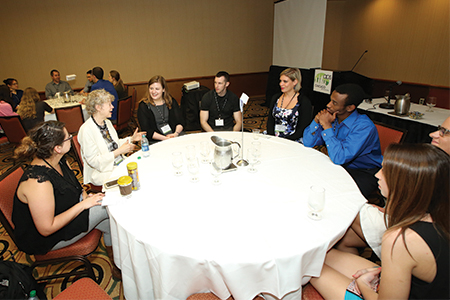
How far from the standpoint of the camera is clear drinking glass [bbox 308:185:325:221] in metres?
1.38

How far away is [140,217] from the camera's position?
148 cm

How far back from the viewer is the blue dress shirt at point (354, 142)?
221 cm

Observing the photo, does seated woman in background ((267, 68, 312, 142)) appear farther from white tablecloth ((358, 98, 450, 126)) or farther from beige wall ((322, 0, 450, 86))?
beige wall ((322, 0, 450, 86))

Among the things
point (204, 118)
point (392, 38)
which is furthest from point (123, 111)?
point (392, 38)

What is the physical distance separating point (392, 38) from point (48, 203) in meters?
8.16

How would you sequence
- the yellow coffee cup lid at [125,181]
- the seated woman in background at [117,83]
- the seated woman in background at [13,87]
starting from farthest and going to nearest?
1. the seated woman in background at [117,83]
2. the seated woman in background at [13,87]
3. the yellow coffee cup lid at [125,181]

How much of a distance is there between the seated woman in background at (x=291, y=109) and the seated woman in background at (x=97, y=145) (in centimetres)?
181

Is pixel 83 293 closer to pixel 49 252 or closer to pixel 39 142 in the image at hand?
pixel 49 252

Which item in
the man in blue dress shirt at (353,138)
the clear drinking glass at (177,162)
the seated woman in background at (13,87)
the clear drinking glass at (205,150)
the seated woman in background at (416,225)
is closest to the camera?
the seated woman in background at (416,225)

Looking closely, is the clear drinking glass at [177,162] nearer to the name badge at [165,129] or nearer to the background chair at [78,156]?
the background chair at [78,156]

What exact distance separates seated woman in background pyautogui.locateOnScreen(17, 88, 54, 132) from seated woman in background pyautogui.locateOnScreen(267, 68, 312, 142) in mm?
3926

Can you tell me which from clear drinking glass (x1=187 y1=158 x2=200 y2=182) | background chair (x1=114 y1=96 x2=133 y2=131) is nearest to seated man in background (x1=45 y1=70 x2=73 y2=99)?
background chair (x1=114 y1=96 x2=133 y2=131)

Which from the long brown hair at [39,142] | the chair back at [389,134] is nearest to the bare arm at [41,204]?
the long brown hair at [39,142]

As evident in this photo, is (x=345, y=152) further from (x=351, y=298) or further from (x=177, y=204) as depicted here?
(x=177, y=204)
